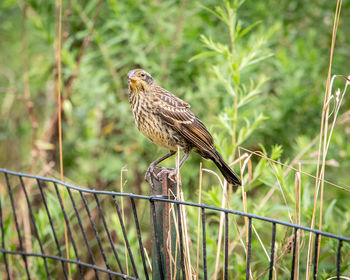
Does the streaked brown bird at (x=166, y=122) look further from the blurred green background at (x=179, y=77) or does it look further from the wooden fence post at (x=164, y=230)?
the wooden fence post at (x=164, y=230)

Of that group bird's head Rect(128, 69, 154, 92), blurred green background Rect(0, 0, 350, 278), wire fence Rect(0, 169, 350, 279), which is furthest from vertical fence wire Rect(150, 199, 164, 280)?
blurred green background Rect(0, 0, 350, 278)

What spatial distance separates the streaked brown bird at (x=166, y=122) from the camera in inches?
120

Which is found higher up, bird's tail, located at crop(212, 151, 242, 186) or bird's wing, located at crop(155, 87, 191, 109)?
bird's wing, located at crop(155, 87, 191, 109)

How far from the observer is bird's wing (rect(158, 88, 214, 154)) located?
3.02 metres

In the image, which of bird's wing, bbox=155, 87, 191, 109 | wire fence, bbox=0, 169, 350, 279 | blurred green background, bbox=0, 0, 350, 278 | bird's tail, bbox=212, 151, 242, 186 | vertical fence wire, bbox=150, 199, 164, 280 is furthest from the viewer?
blurred green background, bbox=0, 0, 350, 278

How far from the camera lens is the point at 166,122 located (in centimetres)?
307

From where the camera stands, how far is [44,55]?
5.06 meters

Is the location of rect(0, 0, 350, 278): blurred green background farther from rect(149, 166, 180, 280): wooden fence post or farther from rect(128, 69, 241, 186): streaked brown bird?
rect(149, 166, 180, 280): wooden fence post

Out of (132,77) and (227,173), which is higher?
(132,77)

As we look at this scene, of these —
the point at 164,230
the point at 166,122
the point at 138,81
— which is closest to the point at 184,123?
the point at 166,122

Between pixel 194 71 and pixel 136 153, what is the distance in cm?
89

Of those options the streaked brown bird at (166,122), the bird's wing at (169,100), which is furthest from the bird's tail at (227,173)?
the bird's wing at (169,100)

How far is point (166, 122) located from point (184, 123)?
0.39ft

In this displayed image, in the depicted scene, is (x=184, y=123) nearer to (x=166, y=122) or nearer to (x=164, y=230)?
(x=166, y=122)
